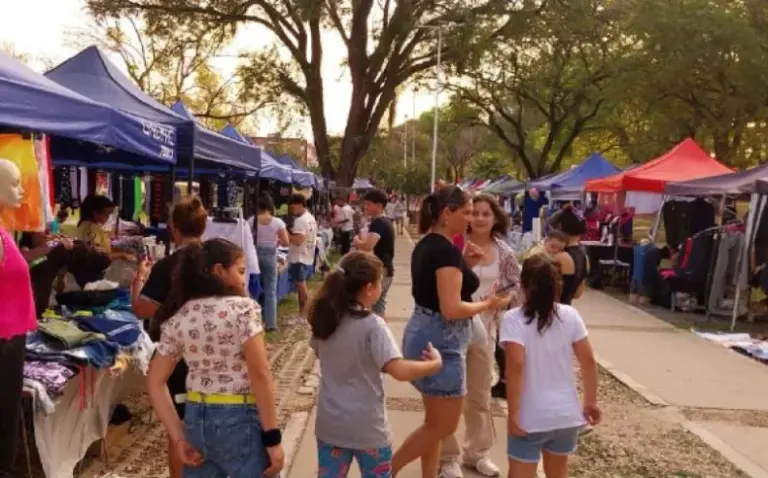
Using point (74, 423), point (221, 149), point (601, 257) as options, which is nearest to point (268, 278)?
point (221, 149)

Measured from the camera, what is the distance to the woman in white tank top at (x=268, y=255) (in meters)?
9.88

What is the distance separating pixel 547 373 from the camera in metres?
3.68

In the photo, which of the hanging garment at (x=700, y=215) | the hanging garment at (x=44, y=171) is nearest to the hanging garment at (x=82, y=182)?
the hanging garment at (x=44, y=171)

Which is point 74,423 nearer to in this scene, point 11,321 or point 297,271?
point 11,321

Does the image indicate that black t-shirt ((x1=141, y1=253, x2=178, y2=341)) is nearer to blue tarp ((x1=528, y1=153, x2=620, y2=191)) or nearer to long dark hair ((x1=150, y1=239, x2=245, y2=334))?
long dark hair ((x1=150, y1=239, x2=245, y2=334))

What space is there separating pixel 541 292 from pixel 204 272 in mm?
1594

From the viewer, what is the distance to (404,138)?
271 ft

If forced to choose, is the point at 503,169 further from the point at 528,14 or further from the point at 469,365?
the point at 469,365

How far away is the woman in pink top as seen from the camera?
3.84 m

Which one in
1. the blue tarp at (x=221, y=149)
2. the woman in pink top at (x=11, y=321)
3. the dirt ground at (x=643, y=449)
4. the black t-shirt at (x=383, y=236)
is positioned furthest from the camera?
the blue tarp at (x=221, y=149)

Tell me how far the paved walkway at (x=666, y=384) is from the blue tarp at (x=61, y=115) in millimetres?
2522

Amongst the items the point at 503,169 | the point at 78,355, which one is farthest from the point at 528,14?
the point at 503,169

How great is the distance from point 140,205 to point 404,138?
A: 70163 mm

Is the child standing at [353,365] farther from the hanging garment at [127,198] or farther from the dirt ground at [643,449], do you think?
the hanging garment at [127,198]
